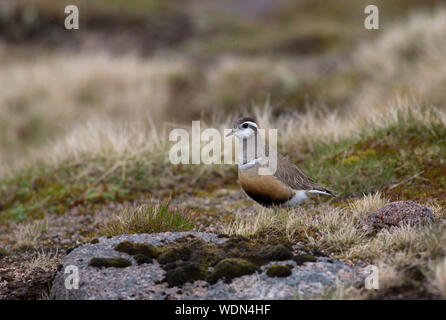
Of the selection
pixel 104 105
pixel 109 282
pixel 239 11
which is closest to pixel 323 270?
pixel 109 282

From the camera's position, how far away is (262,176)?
6027 millimetres

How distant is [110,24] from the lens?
24.2 meters

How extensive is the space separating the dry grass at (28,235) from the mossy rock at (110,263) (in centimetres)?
213

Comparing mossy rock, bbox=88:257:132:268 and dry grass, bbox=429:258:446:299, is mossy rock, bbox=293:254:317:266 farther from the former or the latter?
mossy rock, bbox=88:257:132:268

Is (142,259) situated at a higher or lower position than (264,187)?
lower

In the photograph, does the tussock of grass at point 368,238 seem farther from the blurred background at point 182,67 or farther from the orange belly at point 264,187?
the blurred background at point 182,67

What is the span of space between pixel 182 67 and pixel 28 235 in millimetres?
11712

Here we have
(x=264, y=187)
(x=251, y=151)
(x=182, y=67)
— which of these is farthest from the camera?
(x=182, y=67)

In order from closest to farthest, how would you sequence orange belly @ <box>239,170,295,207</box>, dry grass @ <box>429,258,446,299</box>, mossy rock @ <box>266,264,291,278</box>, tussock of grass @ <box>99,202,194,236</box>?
1. dry grass @ <box>429,258,446,299</box>
2. mossy rock @ <box>266,264,291,278</box>
3. tussock of grass @ <box>99,202,194,236</box>
4. orange belly @ <box>239,170,295,207</box>

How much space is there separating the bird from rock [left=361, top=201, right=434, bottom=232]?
97 centimetres

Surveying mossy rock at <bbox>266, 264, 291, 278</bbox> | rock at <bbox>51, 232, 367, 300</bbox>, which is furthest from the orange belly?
mossy rock at <bbox>266, 264, 291, 278</bbox>

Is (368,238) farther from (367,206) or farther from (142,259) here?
(142,259)

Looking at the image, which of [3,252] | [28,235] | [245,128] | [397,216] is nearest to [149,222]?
[245,128]

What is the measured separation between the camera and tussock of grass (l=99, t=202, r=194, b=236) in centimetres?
586
